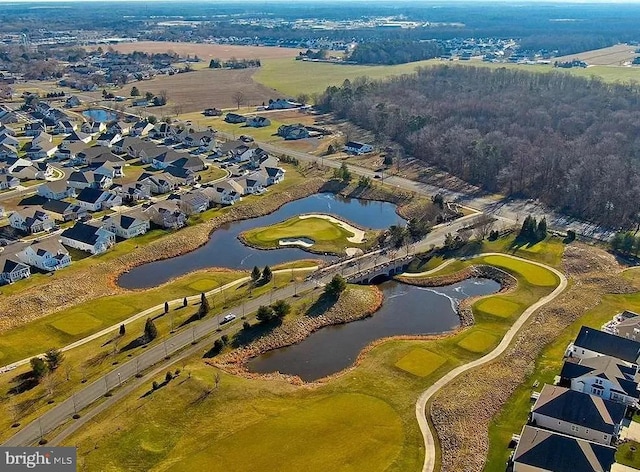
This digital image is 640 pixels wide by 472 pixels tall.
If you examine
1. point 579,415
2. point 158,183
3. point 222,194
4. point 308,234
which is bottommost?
point 308,234

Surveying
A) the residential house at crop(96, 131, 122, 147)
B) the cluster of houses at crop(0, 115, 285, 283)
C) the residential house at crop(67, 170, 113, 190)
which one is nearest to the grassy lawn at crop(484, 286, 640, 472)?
the cluster of houses at crop(0, 115, 285, 283)

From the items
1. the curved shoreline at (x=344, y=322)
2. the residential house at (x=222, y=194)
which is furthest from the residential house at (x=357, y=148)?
the curved shoreline at (x=344, y=322)

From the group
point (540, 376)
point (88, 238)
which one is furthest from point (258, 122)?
point (540, 376)

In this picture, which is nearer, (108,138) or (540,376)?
(540,376)

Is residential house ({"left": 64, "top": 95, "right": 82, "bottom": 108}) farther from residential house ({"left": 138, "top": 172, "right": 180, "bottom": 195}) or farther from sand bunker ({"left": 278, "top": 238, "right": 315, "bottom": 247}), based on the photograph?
sand bunker ({"left": 278, "top": 238, "right": 315, "bottom": 247})

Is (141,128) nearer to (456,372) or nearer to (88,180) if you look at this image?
(88,180)

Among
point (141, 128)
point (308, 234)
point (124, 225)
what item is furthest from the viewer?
point (141, 128)

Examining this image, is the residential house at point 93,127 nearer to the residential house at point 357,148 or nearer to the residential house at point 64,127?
the residential house at point 64,127

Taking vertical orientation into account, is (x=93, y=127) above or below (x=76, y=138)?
above
